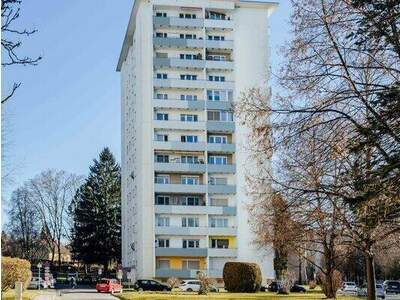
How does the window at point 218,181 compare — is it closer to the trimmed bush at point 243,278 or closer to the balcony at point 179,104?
the balcony at point 179,104

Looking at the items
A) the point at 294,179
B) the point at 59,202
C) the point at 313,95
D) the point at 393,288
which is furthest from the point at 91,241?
the point at 313,95

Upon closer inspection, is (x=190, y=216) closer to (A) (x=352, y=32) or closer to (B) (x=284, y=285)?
(B) (x=284, y=285)

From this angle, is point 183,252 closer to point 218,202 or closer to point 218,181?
point 218,202

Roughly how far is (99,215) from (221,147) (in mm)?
19887

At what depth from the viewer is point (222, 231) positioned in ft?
235

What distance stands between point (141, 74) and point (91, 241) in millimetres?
22448

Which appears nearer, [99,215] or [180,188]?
[180,188]

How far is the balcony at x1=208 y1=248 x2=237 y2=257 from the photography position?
230 ft

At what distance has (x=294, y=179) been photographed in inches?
811

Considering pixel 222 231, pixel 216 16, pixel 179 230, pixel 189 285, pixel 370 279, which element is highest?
pixel 216 16

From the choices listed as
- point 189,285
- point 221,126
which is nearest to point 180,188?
point 221,126

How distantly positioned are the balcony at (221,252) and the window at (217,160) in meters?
10.0

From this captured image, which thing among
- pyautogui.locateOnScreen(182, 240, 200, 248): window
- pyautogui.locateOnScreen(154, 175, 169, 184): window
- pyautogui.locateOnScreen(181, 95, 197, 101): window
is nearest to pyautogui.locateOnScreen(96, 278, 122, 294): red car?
pyautogui.locateOnScreen(182, 240, 200, 248): window

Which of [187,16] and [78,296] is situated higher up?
[187,16]
